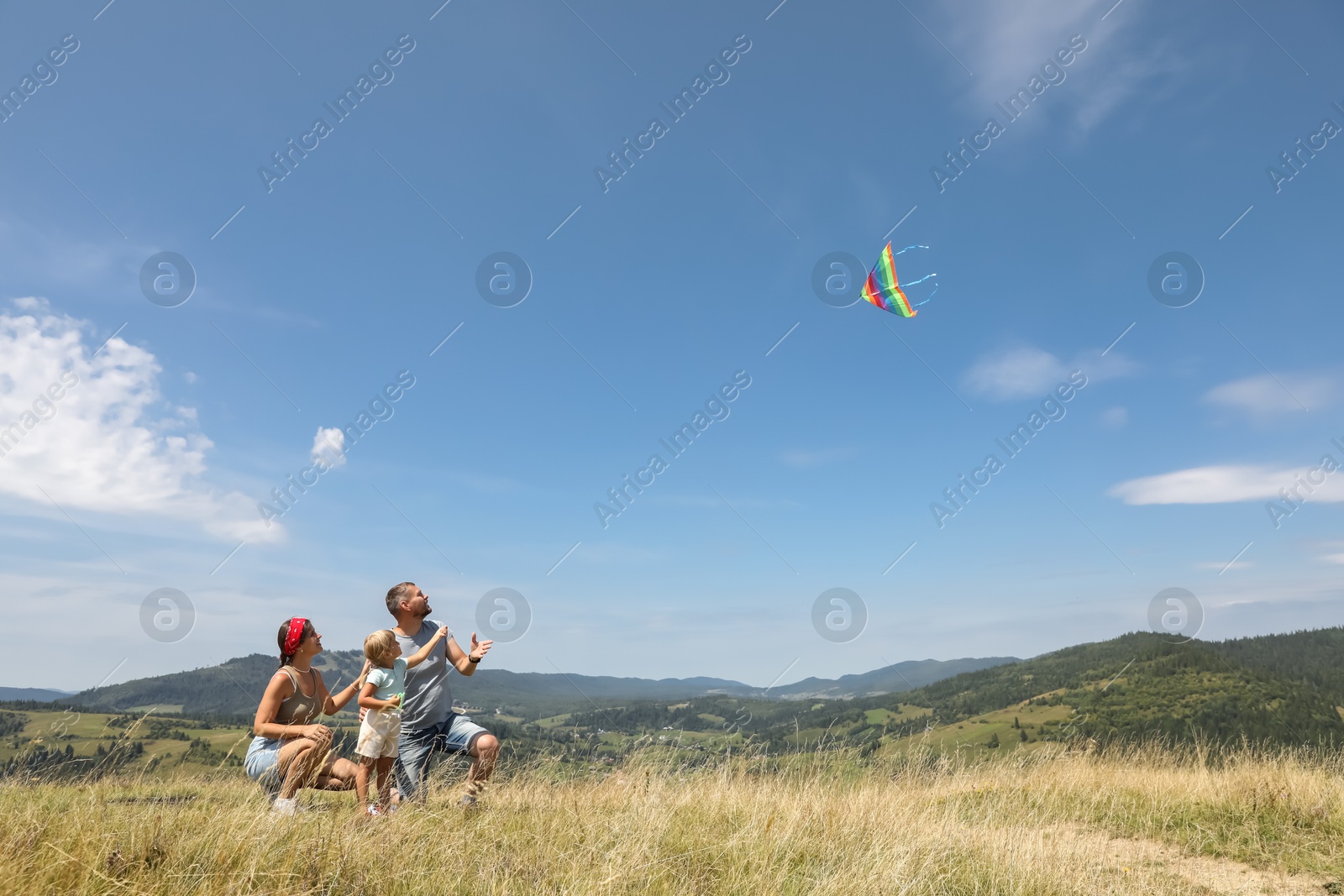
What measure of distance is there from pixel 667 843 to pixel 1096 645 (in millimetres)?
168623

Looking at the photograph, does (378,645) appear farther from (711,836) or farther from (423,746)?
(711,836)

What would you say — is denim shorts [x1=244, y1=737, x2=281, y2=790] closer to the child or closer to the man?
the child

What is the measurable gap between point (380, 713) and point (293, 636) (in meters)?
0.99

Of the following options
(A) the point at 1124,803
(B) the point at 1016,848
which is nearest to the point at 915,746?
(A) the point at 1124,803

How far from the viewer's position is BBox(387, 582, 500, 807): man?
230 inches

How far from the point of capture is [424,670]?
5.96m

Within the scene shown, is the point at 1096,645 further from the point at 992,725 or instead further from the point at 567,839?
the point at 567,839

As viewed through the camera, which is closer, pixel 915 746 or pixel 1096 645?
pixel 915 746

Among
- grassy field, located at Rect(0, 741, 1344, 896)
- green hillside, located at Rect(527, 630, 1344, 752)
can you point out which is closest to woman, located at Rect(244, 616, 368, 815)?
grassy field, located at Rect(0, 741, 1344, 896)

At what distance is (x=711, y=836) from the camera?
514cm

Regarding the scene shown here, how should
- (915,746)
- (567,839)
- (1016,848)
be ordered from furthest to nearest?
1. (915,746)
2. (1016,848)
3. (567,839)

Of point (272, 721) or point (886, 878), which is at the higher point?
point (272, 721)

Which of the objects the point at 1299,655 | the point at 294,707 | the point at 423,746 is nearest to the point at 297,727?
the point at 294,707

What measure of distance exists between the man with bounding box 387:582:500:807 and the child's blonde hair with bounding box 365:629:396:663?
496 millimetres
